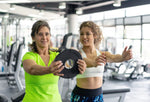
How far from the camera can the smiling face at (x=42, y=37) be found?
4.58ft

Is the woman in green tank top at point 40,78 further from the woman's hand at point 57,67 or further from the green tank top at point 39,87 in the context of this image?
the woman's hand at point 57,67

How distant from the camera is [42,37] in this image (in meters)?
1.39

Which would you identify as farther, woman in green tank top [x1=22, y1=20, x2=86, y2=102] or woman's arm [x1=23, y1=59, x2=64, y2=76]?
woman in green tank top [x1=22, y1=20, x2=86, y2=102]

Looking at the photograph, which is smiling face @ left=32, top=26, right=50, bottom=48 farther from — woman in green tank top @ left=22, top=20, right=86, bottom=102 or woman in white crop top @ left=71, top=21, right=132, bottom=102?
woman in white crop top @ left=71, top=21, right=132, bottom=102

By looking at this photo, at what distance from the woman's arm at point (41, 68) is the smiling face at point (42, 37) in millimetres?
148

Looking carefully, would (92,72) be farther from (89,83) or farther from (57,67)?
(57,67)

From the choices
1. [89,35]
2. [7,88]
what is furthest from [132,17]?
[89,35]

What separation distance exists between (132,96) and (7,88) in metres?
3.90

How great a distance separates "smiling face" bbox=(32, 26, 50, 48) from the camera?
140 centimetres

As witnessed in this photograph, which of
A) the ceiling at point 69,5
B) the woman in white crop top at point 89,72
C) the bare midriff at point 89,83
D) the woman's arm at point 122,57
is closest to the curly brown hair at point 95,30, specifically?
the woman in white crop top at point 89,72

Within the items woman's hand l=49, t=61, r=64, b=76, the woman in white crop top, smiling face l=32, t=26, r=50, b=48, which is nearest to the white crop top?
the woman in white crop top

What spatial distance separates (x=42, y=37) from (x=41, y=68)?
0.28 meters

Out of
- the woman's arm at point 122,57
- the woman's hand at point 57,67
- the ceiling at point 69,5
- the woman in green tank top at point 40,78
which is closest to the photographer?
the woman's hand at point 57,67

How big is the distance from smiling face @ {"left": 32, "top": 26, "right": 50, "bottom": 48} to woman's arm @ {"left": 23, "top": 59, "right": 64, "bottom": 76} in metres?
0.15
